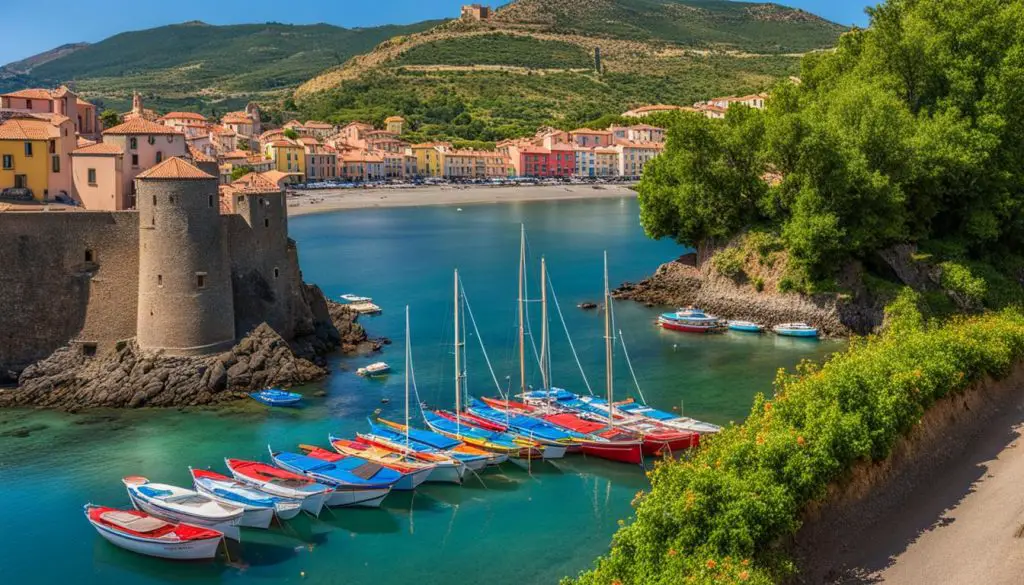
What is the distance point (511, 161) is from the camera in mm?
130250

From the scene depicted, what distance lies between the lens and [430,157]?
127m

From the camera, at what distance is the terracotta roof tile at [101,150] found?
115 feet

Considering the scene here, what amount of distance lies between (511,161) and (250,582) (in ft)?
374

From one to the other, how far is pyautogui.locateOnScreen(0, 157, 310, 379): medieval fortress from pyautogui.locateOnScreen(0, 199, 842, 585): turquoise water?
3.32 metres

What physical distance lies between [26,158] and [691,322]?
25232mm

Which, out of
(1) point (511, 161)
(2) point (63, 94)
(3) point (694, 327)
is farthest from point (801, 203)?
(1) point (511, 161)

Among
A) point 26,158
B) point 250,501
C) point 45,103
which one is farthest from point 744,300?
point 45,103

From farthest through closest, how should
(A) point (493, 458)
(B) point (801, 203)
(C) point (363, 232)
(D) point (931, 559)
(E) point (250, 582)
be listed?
(C) point (363, 232) < (B) point (801, 203) < (A) point (493, 458) < (E) point (250, 582) < (D) point (931, 559)

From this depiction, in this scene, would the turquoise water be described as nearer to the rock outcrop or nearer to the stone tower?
the rock outcrop

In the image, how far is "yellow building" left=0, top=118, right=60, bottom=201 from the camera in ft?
116

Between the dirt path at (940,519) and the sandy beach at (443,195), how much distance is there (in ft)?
250

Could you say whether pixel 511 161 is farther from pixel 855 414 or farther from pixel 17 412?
pixel 855 414

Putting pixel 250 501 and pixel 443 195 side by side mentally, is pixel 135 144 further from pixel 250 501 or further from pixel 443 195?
pixel 443 195

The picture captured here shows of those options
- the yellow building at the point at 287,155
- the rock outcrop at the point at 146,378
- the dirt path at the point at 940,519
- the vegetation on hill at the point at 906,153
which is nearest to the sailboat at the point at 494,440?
the rock outcrop at the point at 146,378
